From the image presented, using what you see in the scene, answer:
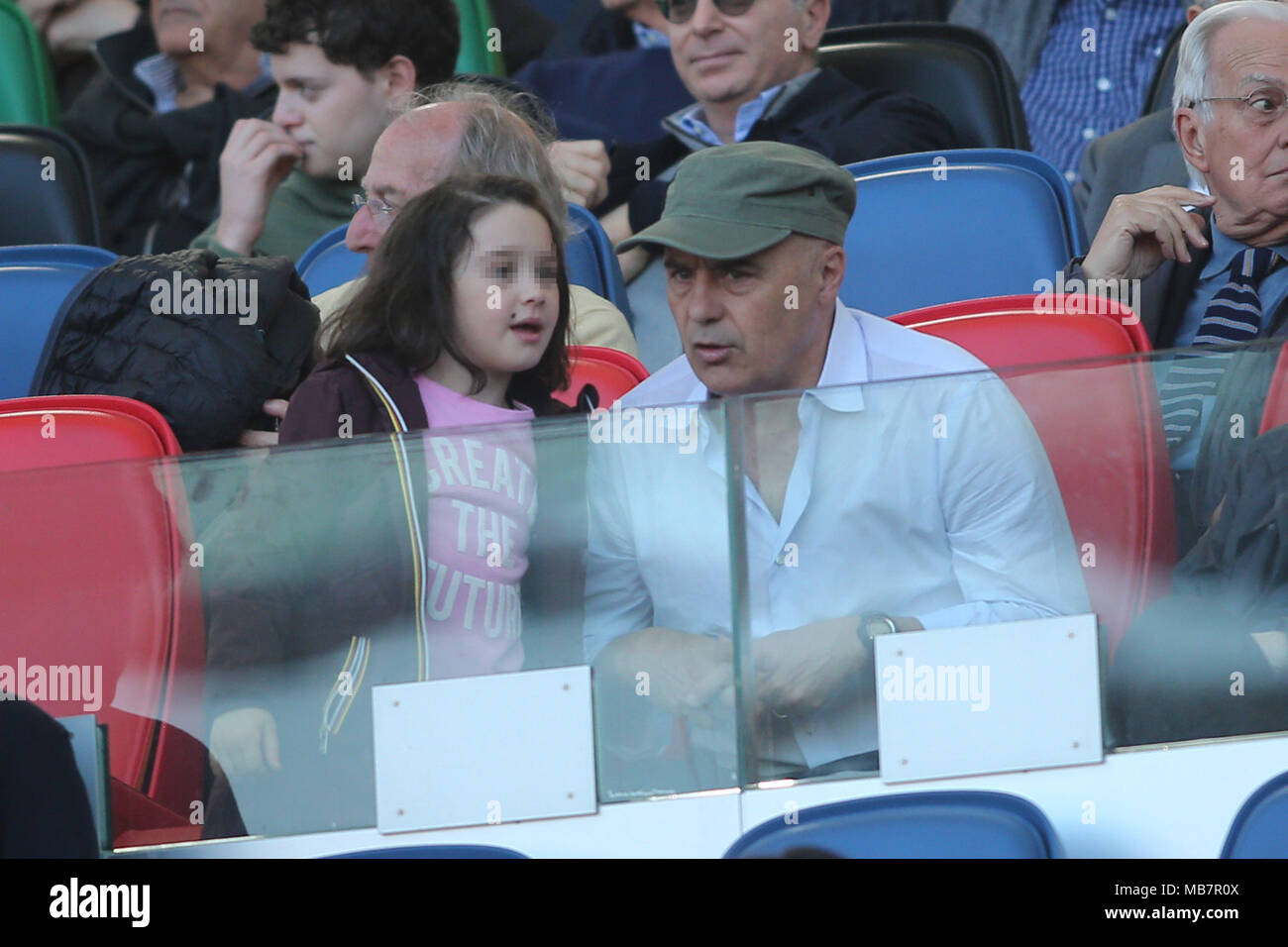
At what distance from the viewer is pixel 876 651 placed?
143 cm

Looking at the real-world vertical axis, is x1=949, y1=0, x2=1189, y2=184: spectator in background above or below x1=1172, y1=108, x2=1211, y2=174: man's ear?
above

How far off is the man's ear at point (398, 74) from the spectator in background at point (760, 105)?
41cm

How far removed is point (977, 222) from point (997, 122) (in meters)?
0.53

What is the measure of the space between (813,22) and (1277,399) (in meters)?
1.50

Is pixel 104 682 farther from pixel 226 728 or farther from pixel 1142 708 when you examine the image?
pixel 1142 708

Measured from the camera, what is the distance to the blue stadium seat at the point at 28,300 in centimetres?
245

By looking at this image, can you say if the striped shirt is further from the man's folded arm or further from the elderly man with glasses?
the man's folded arm

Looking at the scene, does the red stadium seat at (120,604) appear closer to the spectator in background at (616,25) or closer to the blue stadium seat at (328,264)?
the blue stadium seat at (328,264)

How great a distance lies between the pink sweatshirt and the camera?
146 cm

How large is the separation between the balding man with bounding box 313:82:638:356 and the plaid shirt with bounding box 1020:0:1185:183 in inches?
52.2

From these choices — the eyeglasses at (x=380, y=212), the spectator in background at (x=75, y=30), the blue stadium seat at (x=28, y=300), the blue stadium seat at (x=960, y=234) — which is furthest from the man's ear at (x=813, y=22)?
the spectator in background at (x=75, y=30)

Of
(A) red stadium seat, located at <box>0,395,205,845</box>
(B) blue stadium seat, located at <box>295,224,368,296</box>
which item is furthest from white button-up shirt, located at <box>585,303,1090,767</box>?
(B) blue stadium seat, located at <box>295,224,368,296</box>
